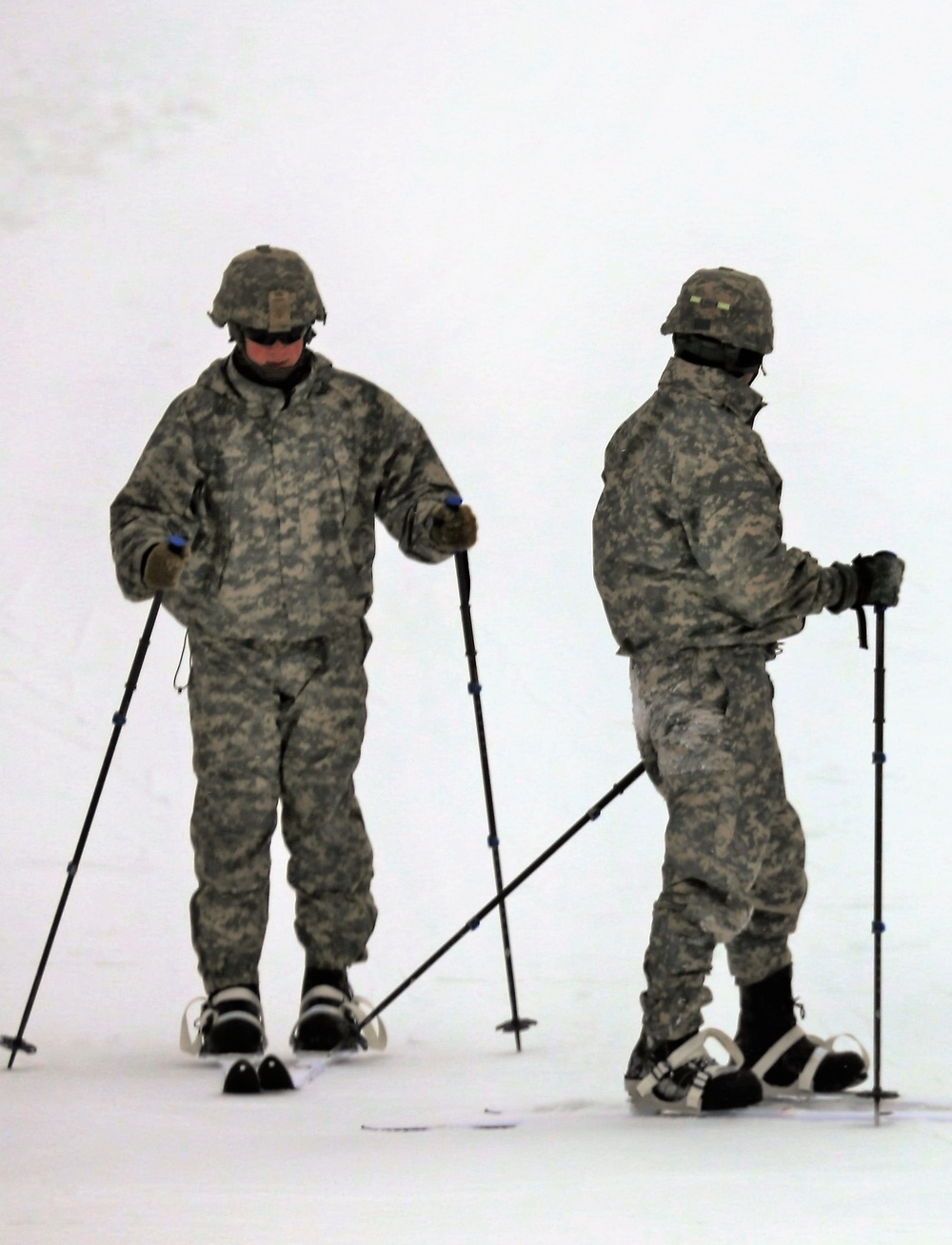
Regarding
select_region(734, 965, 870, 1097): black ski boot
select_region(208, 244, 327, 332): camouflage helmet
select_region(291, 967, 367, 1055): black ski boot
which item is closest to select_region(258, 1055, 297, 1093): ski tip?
select_region(291, 967, 367, 1055): black ski boot

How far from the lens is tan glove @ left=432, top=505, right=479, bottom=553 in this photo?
5.07 meters

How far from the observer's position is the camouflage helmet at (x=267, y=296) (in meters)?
5.08

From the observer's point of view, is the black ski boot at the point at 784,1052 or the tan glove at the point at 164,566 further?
the tan glove at the point at 164,566

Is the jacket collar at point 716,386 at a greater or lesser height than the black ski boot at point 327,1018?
greater

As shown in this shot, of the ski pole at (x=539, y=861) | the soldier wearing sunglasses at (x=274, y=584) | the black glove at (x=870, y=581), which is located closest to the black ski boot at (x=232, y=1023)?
the soldier wearing sunglasses at (x=274, y=584)

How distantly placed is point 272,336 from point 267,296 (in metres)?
0.09

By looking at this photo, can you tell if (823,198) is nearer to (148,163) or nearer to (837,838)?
(148,163)

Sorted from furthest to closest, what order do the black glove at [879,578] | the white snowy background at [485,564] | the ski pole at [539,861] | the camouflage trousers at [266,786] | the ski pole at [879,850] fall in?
the camouflage trousers at [266,786] < the ski pole at [539,861] < the black glove at [879,578] < the ski pole at [879,850] < the white snowy background at [485,564]

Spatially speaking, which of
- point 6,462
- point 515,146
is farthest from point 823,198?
point 6,462

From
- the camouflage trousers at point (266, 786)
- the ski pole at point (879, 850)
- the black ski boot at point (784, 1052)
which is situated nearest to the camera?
the ski pole at point (879, 850)

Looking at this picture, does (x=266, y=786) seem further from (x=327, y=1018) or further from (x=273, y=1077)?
(x=273, y=1077)

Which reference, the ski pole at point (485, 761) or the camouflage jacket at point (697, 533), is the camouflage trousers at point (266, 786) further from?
the camouflage jacket at point (697, 533)

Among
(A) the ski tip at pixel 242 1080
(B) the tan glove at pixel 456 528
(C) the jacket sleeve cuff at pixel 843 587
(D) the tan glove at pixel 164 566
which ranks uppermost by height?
(B) the tan glove at pixel 456 528

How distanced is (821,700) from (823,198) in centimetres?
362
